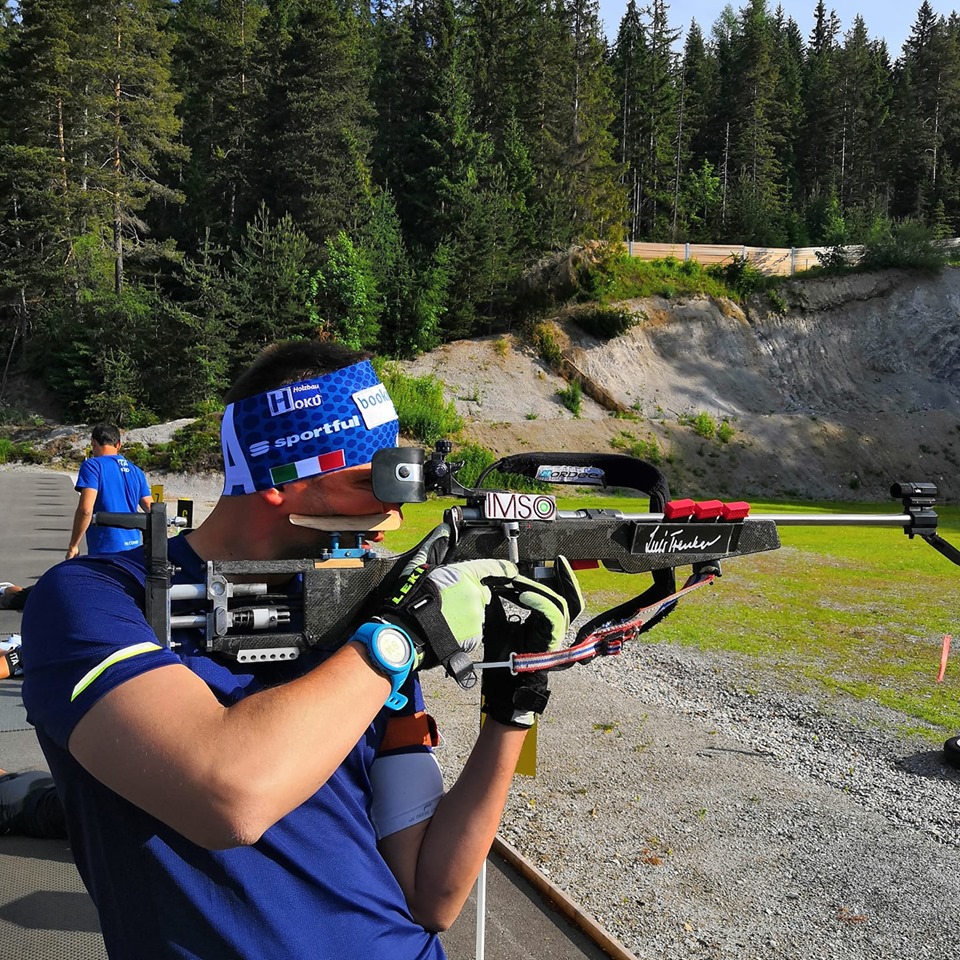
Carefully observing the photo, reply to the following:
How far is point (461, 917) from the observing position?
4.05 metres

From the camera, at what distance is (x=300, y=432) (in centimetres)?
201

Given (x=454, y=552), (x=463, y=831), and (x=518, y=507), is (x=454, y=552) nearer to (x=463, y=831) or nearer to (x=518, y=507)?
(x=518, y=507)

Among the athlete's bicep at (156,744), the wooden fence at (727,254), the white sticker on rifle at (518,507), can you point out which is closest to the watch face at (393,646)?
the athlete's bicep at (156,744)

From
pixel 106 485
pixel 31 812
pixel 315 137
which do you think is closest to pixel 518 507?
pixel 31 812

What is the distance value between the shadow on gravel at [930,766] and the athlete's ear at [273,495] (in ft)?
20.5

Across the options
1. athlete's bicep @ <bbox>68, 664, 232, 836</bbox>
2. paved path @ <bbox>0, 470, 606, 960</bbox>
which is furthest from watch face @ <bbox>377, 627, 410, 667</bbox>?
paved path @ <bbox>0, 470, 606, 960</bbox>

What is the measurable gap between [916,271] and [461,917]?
52886 millimetres

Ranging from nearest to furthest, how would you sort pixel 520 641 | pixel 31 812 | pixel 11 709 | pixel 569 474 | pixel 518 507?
1. pixel 520 641
2. pixel 518 507
3. pixel 569 474
4. pixel 31 812
5. pixel 11 709

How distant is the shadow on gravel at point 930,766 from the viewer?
641cm

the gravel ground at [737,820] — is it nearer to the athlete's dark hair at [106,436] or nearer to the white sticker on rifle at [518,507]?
the white sticker on rifle at [518,507]

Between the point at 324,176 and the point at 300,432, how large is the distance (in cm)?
5318

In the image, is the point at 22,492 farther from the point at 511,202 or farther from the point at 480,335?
the point at 511,202

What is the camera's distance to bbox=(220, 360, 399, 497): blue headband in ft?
6.52

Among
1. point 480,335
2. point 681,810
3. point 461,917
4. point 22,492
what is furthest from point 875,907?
point 480,335
